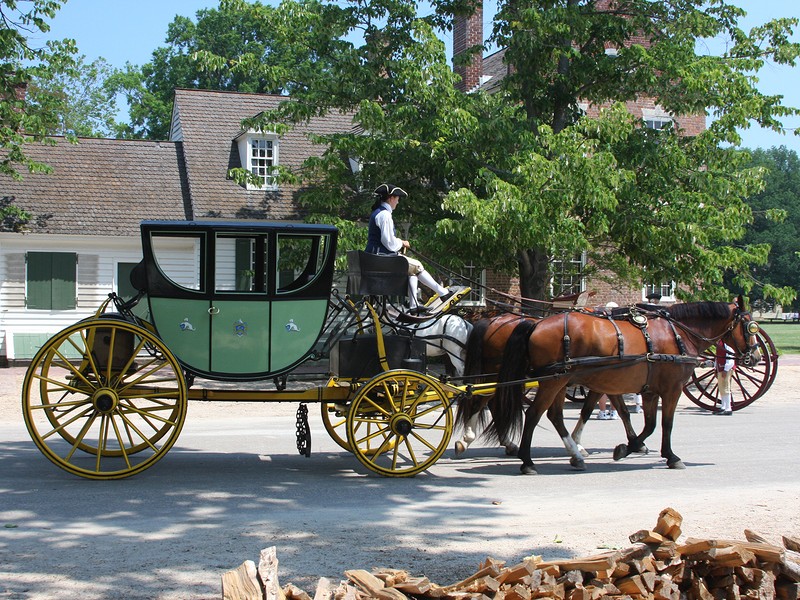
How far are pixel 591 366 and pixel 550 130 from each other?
7752mm

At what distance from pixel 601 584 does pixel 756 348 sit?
639 cm

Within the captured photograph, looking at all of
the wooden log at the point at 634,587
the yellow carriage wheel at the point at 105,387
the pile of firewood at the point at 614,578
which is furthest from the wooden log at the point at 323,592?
the yellow carriage wheel at the point at 105,387

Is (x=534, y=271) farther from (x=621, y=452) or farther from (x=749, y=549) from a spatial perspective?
(x=749, y=549)

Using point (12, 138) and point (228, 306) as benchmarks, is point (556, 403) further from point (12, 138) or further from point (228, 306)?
point (12, 138)

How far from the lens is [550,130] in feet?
53.1

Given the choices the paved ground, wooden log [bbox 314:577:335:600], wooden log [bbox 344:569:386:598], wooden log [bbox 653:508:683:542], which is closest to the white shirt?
the paved ground

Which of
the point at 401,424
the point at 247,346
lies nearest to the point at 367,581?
the point at 401,424

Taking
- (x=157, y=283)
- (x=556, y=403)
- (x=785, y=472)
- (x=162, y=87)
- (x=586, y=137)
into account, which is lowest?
(x=785, y=472)

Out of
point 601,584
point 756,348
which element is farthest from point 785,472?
point 601,584

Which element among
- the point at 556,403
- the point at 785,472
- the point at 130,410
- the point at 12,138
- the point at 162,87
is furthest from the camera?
the point at 162,87

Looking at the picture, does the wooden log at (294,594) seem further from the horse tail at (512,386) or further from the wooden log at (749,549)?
the horse tail at (512,386)

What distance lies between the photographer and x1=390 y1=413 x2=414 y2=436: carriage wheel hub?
8.57m

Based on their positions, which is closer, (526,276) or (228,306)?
(228,306)

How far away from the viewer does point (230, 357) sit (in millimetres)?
8500
